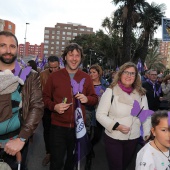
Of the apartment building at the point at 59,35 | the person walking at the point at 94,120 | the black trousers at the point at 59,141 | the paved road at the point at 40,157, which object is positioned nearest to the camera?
the black trousers at the point at 59,141

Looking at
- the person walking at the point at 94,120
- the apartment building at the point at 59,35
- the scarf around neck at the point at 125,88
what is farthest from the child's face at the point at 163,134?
the apartment building at the point at 59,35

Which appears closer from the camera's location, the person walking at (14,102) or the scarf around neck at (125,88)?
the person walking at (14,102)

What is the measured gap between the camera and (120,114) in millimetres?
2916

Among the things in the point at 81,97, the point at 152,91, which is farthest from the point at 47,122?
the point at 152,91

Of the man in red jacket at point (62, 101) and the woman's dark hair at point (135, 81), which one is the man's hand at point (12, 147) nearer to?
the man in red jacket at point (62, 101)

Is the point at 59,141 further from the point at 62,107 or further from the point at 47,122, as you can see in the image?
the point at 47,122

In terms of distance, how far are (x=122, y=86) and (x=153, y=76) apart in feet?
9.85

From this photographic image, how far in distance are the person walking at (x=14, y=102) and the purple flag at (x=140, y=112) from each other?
108 cm

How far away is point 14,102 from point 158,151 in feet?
4.23

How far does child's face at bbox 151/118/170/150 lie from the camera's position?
6.84 feet

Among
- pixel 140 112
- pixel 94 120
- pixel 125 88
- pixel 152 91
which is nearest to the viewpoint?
pixel 140 112

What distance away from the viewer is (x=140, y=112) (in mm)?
2838

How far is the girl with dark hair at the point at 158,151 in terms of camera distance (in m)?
2.03

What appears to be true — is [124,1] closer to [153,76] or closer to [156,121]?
[153,76]
